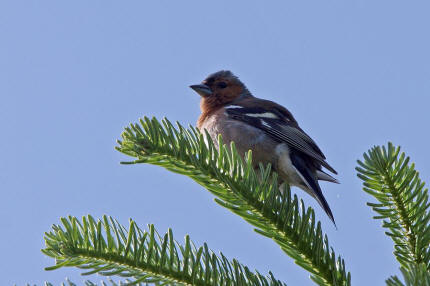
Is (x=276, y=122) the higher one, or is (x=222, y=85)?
(x=222, y=85)

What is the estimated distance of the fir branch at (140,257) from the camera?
1.65m

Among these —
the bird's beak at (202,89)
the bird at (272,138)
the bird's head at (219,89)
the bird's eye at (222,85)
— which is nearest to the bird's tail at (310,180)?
the bird at (272,138)

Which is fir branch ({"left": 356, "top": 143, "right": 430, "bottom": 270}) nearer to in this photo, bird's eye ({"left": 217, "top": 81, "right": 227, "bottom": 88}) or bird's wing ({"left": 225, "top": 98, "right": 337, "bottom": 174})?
bird's wing ({"left": 225, "top": 98, "right": 337, "bottom": 174})

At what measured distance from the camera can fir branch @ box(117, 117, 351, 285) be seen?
1863 mm

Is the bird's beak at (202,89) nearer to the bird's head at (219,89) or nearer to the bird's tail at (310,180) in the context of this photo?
the bird's head at (219,89)

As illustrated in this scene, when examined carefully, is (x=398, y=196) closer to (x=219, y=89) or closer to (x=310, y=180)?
(x=310, y=180)

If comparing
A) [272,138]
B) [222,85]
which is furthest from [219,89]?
[272,138]

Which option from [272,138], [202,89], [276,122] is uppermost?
[202,89]

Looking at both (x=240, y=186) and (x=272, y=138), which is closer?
(x=240, y=186)

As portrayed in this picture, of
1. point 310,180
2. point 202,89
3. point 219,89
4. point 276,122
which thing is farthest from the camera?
point 219,89

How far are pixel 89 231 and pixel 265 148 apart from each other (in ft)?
9.98

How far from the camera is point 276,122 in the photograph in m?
4.91

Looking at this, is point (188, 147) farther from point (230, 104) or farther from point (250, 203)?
point (230, 104)

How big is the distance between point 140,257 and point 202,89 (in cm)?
409
